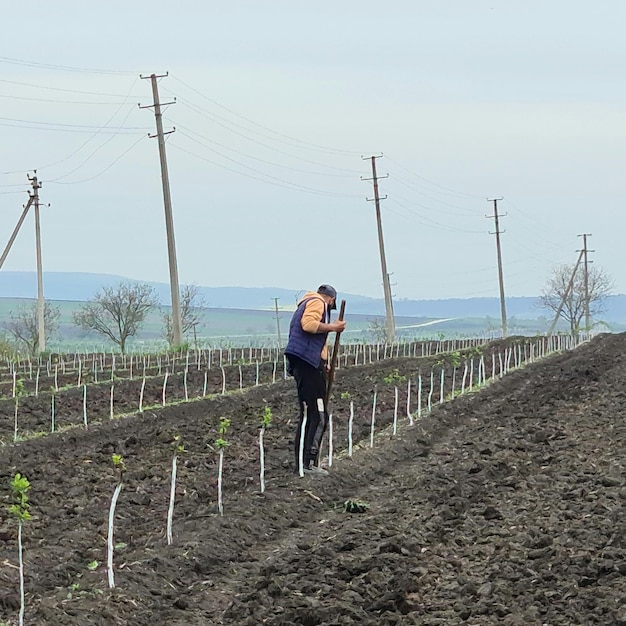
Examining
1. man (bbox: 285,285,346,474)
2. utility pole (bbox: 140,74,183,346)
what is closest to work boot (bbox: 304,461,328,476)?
man (bbox: 285,285,346,474)

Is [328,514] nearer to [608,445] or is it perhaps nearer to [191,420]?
[608,445]

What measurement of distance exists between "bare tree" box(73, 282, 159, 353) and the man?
41.4 metres

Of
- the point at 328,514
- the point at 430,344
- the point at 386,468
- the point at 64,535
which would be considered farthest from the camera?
the point at 430,344

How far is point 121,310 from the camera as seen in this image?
5622 centimetres

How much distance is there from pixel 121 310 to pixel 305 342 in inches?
1839

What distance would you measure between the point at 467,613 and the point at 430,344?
39.1 metres

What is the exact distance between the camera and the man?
1044 centimetres

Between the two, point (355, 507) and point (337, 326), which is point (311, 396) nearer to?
point (337, 326)

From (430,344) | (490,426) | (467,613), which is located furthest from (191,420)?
(430,344)

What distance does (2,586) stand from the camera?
6.81 metres

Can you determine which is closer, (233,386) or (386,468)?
(386,468)

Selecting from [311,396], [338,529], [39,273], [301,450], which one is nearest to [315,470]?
[301,450]

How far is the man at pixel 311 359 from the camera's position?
34.2 ft

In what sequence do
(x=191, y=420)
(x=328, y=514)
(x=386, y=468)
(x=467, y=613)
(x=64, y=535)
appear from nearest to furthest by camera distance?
(x=467, y=613), (x=64, y=535), (x=328, y=514), (x=386, y=468), (x=191, y=420)
